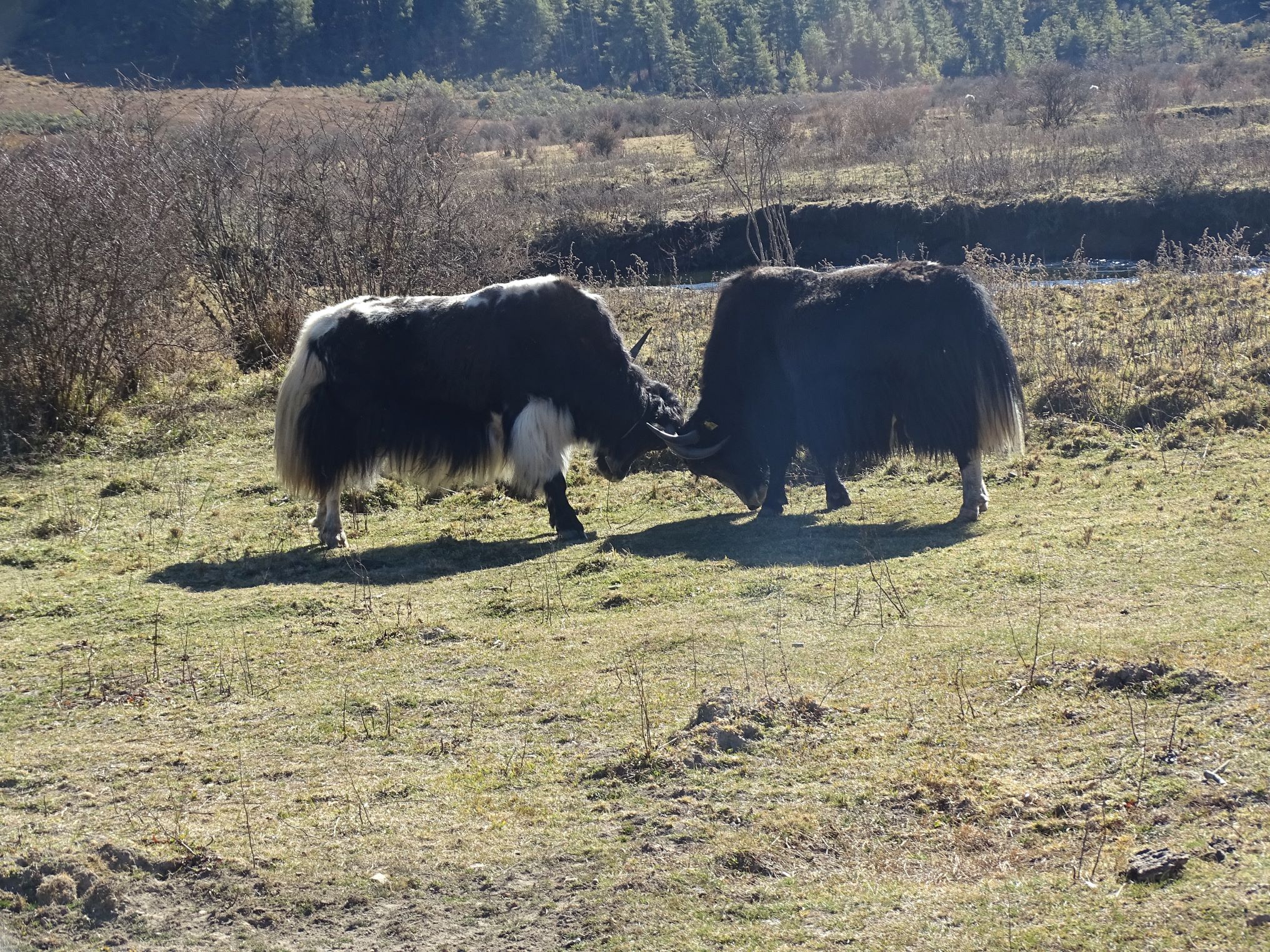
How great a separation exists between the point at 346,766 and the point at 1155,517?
5542 millimetres

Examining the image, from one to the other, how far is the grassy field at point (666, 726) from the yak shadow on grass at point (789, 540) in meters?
0.04

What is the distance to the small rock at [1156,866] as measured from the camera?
13.9 feet

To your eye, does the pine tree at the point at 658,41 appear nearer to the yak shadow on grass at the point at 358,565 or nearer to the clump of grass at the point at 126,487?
the clump of grass at the point at 126,487

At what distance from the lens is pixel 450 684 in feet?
22.3

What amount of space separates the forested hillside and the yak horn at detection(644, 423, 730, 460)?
47.7 metres

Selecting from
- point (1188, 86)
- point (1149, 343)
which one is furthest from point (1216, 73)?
point (1149, 343)

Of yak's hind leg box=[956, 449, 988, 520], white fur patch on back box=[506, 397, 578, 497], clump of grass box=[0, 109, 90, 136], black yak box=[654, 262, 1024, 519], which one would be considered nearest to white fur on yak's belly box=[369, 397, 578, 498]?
white fur patch on back box=[506, 397, 578, 497]

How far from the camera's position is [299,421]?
1015 centimetres

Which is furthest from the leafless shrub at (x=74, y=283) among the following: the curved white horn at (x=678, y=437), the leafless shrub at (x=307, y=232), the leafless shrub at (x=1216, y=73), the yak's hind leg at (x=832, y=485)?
the leafless shrub at (x=1216, y=73)

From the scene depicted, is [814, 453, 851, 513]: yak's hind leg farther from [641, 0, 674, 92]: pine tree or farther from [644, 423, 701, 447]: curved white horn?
[641, 0, 674, 92]: pine tree

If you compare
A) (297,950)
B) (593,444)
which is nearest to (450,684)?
(297,950)

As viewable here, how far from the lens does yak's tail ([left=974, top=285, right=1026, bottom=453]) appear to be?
30.2 ft

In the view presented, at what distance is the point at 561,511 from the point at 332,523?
1736 mm

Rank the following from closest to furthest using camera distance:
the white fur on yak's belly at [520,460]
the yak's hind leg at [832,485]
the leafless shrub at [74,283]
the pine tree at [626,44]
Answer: the yak's hind leg at [832,485] → the white fur on yak's belly at [520,460] → the leafless shrub at [74,283] → the pine tree at [626,44]
